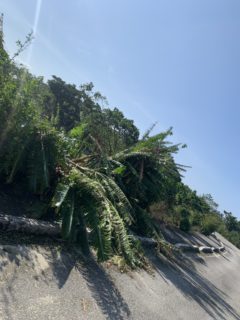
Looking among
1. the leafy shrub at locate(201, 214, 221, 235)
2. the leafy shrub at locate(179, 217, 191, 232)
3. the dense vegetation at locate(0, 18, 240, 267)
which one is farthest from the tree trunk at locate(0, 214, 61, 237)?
the leafy shrub at locate(201, 214, 221, 235)

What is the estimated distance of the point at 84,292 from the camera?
4148 millimetres

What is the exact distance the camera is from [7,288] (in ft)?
10.6

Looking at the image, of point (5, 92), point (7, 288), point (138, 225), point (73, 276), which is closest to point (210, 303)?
point (138, 225)

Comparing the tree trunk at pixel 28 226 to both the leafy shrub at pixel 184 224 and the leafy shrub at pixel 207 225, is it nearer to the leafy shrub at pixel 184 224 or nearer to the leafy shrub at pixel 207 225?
the leafy shrub at pixel 184 224

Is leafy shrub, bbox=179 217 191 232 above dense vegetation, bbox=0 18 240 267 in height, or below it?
above

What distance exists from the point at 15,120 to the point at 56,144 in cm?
87

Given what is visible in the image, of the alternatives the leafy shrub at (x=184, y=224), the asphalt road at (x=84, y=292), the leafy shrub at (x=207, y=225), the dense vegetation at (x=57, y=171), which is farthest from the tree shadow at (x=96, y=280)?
the leafy shrub at (x=207, y=225)

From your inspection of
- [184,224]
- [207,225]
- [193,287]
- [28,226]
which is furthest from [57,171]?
[207,225]

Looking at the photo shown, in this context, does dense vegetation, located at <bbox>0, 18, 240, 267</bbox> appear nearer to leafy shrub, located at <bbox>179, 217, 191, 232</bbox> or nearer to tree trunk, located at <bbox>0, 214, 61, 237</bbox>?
tree trunk, located at <bbox>0, 214, 61, 237</bbox>

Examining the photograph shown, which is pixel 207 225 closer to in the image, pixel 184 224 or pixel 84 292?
pixel 184 224

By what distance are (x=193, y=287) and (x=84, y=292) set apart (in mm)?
4454

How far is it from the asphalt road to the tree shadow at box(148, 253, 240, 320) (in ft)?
0.11

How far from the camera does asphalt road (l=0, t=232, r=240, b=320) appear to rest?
131 inches

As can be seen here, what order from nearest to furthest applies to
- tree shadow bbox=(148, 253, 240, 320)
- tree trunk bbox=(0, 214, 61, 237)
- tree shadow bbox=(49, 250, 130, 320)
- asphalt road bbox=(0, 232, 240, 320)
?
asphalt road bbox=(0, 232, 240, 320) < tree shadow bbox=(49, 250, 130, 320) < tree trunk bbox=(0, 214, 61, 237) < tree shadow bbox=(148, 253, 240, 320)
